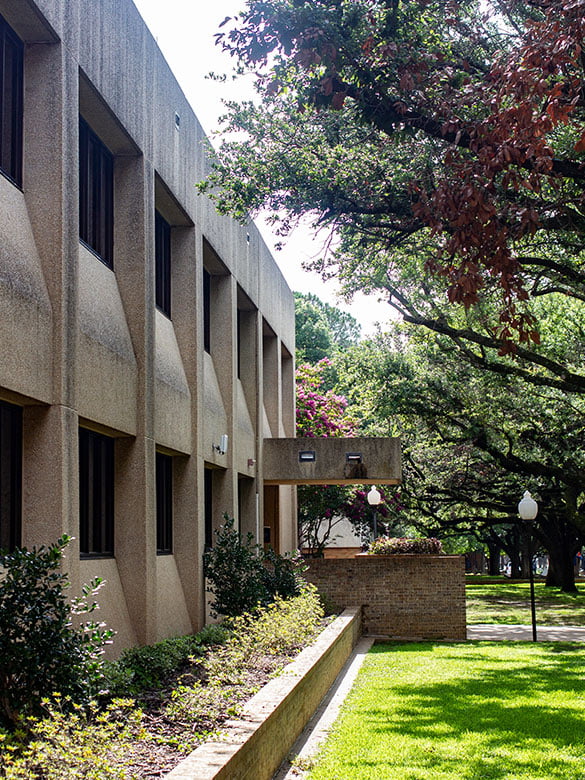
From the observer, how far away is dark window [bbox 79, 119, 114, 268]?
12250mm

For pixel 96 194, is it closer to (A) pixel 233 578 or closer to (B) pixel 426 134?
(B) pixel 426 134

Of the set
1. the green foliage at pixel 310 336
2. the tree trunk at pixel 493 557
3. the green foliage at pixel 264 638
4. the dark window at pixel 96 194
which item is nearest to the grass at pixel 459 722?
the green foliage at pixel 264 638

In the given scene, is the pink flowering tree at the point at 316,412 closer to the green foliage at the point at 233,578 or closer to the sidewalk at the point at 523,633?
the sidewalk at the point at 523,633

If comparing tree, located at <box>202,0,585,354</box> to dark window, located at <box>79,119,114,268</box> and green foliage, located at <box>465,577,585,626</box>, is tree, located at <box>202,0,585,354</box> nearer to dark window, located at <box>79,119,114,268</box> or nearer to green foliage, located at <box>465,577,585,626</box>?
dark window, located at <box>79,119,114,268</box>

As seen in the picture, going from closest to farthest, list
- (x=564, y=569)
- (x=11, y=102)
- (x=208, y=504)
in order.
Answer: (x=11, y=102) < (x=208, y=504) < (x=564, y=569)

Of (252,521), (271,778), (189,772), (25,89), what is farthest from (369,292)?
(189,772)

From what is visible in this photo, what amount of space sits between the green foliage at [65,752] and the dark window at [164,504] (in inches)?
337

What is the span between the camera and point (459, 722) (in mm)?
10820

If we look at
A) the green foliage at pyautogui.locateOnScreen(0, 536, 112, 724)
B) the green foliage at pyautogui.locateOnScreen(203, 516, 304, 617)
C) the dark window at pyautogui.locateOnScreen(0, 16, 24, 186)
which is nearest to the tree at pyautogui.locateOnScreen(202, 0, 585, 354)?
the dark window at pyautogui.locateOnScreen(0, 16, 24, 186)

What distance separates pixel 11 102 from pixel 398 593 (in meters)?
15.0

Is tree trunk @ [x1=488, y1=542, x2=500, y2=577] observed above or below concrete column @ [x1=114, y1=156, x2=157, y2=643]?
below

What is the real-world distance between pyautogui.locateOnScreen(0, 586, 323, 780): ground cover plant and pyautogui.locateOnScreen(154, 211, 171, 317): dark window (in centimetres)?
502

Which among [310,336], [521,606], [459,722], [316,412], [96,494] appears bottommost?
[521,606]

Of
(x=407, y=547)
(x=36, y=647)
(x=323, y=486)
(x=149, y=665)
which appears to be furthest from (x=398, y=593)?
(x=323, y=486)
